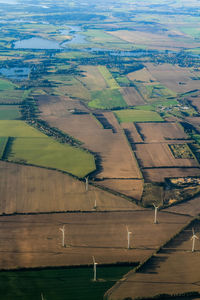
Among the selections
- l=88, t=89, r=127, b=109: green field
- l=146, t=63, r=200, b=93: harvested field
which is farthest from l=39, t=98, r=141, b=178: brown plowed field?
l=146, t=63, r=200, b=93: harvested field

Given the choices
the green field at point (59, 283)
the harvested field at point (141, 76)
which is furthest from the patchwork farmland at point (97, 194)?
the harvested field at point (141, 76)

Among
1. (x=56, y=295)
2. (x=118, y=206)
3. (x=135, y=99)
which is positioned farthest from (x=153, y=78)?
(x=56, y=295)

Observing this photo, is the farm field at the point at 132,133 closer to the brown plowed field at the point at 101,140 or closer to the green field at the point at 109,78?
the brown plowed field at the point at 101,140

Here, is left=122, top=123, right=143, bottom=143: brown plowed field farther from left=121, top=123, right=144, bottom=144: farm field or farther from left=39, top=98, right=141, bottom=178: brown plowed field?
left=39, top=98, right=141, bottom=178: brown plowed field

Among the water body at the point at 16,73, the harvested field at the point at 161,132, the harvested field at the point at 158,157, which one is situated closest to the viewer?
the harvested field at the point at 158,157

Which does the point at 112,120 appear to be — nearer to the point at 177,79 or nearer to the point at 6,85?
the point at 6,85

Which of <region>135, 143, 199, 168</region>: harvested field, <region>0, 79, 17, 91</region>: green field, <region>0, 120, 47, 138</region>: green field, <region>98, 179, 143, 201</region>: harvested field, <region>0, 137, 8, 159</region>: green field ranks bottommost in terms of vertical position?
<region>98, 179, 143, 201</region>: harvested field
